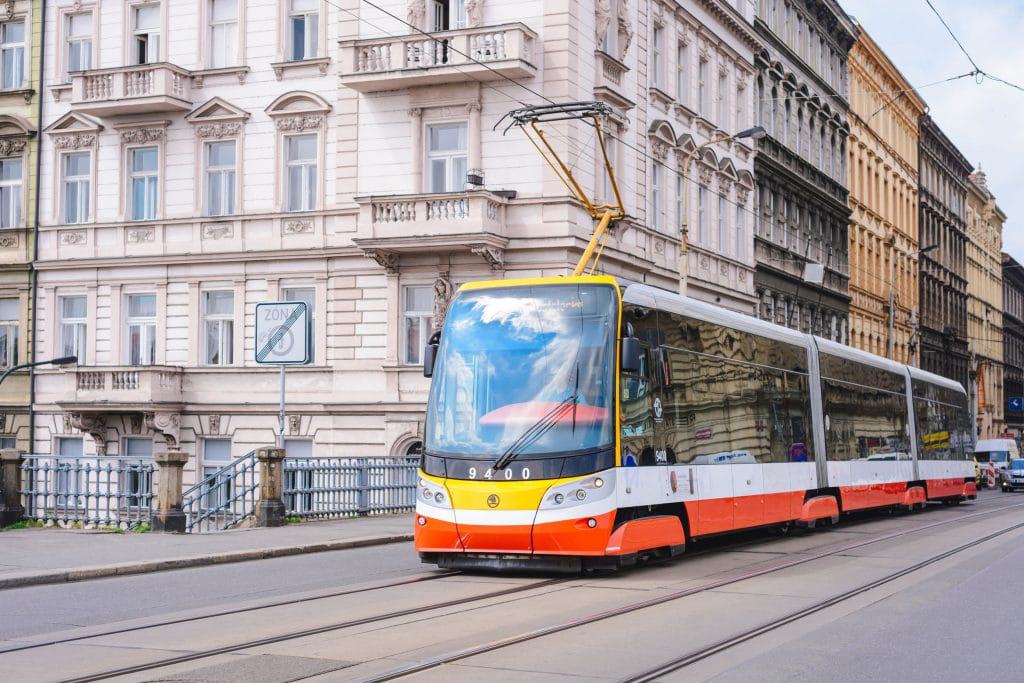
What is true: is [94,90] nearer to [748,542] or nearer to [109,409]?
[109,409]

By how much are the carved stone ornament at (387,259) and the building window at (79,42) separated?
34.9 feet

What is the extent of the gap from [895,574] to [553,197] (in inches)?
659

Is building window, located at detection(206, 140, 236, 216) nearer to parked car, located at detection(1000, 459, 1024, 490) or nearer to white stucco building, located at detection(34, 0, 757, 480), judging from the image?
white stucco building, located at detection(34, 0, 757, 480)

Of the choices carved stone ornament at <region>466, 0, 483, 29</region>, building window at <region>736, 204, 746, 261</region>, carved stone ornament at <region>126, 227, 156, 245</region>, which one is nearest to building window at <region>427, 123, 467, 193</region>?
carved stone ornament at <region>466, 0, 483, 29</region>

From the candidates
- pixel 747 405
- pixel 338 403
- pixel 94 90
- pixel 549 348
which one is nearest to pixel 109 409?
pixel 338 403

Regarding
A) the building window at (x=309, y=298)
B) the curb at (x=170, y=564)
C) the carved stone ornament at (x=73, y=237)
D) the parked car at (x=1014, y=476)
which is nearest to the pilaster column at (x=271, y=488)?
the curb at (x=170, y=564)

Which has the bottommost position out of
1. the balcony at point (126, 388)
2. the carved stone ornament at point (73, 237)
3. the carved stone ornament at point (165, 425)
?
the carved stone ornament at point (165, 425)

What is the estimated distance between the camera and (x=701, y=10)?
40781 mm

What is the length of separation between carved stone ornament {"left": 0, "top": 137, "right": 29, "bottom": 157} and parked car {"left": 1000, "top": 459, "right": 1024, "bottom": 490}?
41.3 metres

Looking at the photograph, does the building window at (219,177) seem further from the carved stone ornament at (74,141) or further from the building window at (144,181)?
the carved stone ornament at (74,141)

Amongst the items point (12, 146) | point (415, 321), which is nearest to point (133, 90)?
point (12, 146)

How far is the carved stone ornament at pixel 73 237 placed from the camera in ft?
119

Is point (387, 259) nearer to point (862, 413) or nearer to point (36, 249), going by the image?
point (36, 249)

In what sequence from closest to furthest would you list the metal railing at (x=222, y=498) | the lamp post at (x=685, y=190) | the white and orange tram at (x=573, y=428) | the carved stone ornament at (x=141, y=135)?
1. the white and orange tram at (x=573, y=428)
2. the metal railing at (x=222, y=498)
3. the lamp post at (x=685, y=190)
4. the carved stone ornament at (x=141, y=135)
